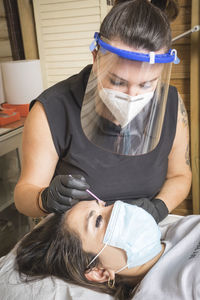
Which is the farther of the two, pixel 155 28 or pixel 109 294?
pixel 109 294

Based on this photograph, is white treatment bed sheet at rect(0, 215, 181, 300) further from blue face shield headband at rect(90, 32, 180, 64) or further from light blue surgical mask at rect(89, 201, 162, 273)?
blue face shield headband at rect(90, 32, 180, 64)

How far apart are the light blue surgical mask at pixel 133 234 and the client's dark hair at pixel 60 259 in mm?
74

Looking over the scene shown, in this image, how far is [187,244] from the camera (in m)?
1.18

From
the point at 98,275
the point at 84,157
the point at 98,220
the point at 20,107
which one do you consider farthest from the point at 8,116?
the point at 98,275

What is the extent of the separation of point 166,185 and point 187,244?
0.34 m

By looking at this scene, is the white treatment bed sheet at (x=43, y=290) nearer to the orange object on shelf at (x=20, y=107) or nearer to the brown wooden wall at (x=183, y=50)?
the orange object on shelf at (x=20, y=107)

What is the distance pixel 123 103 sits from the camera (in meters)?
0.99

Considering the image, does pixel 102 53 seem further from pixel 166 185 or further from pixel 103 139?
pixel 166 185

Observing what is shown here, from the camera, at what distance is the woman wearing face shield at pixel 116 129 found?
96cm

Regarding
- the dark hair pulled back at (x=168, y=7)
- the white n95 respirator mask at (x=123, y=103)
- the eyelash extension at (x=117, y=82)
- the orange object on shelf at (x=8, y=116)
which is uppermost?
the dark hair pulled back at (x=168, y=7)

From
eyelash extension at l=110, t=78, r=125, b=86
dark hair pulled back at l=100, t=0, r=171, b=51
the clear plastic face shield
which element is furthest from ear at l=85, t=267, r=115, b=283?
dark hair pulled back at l=100, t=0, r=171, b=51

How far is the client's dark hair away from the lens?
1113 mm

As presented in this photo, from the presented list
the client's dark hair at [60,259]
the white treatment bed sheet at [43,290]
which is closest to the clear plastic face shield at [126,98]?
the client's dark hair at [60,259]

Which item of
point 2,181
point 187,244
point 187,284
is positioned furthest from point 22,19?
point 187,284
